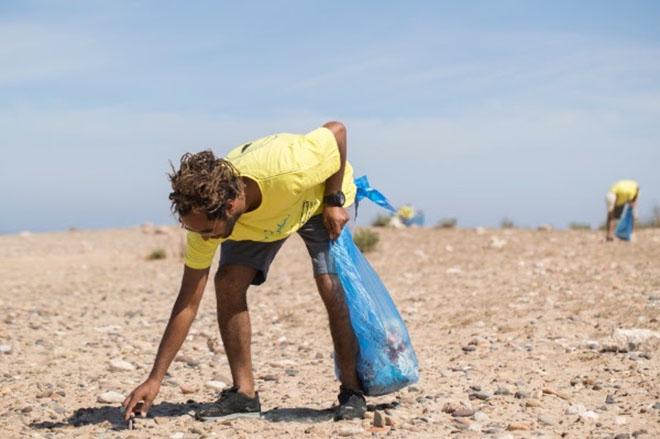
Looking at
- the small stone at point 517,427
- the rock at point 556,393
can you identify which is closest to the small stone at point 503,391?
the rock at point 556,393

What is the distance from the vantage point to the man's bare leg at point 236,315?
472cm

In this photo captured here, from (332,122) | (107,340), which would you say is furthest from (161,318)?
(332,122)

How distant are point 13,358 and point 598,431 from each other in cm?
407

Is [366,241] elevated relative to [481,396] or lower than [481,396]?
lower

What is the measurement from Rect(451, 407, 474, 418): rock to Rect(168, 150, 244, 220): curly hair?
5.33 feet

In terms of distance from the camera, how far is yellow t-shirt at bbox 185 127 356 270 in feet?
14.1

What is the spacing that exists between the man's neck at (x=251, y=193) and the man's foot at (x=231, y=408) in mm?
1061

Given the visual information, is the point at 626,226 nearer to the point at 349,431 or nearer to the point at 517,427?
the point at 517,427

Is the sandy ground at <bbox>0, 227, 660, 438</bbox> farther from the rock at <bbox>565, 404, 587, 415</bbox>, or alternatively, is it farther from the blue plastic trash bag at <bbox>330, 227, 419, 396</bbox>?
the blue plastic trash bag at <bbox>330, 227, 419, 396</bbox>

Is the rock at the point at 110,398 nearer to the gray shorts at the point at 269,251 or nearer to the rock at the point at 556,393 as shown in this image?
the gray shorts at the point at 269,251

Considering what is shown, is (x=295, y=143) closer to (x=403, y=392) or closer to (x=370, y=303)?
(x=370, y=303)

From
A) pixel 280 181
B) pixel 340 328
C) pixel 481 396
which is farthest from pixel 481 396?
pixel 280 181

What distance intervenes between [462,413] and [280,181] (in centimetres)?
154

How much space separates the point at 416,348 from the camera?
6.96 metres
